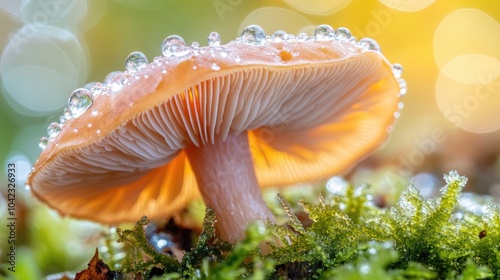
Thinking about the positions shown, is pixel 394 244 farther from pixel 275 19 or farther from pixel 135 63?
pixel 275 19

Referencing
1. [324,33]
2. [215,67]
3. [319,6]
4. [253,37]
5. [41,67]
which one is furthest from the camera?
[41,67]

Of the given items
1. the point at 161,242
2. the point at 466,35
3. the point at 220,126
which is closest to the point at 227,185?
the point at 220,126

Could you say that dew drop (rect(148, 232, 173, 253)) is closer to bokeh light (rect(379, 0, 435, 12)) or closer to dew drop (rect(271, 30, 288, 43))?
dew drop (rect(271, 30, 288, 43))

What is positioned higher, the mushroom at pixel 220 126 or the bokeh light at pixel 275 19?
the bokeh light at pixel 275 19

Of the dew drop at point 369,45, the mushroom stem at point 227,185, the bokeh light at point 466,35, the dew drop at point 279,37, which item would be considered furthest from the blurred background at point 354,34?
the dew drop at point 279,37

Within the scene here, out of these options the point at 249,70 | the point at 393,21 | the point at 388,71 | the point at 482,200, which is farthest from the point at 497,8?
the point at 249,70

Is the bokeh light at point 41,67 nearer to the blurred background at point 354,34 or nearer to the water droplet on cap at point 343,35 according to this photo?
the blurred background at point 354,34

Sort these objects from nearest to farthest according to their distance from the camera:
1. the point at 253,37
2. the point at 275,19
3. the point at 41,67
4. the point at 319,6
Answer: the point at 253,37 → the point at 319,6 → the point at 275,19 → the point at 41,67
